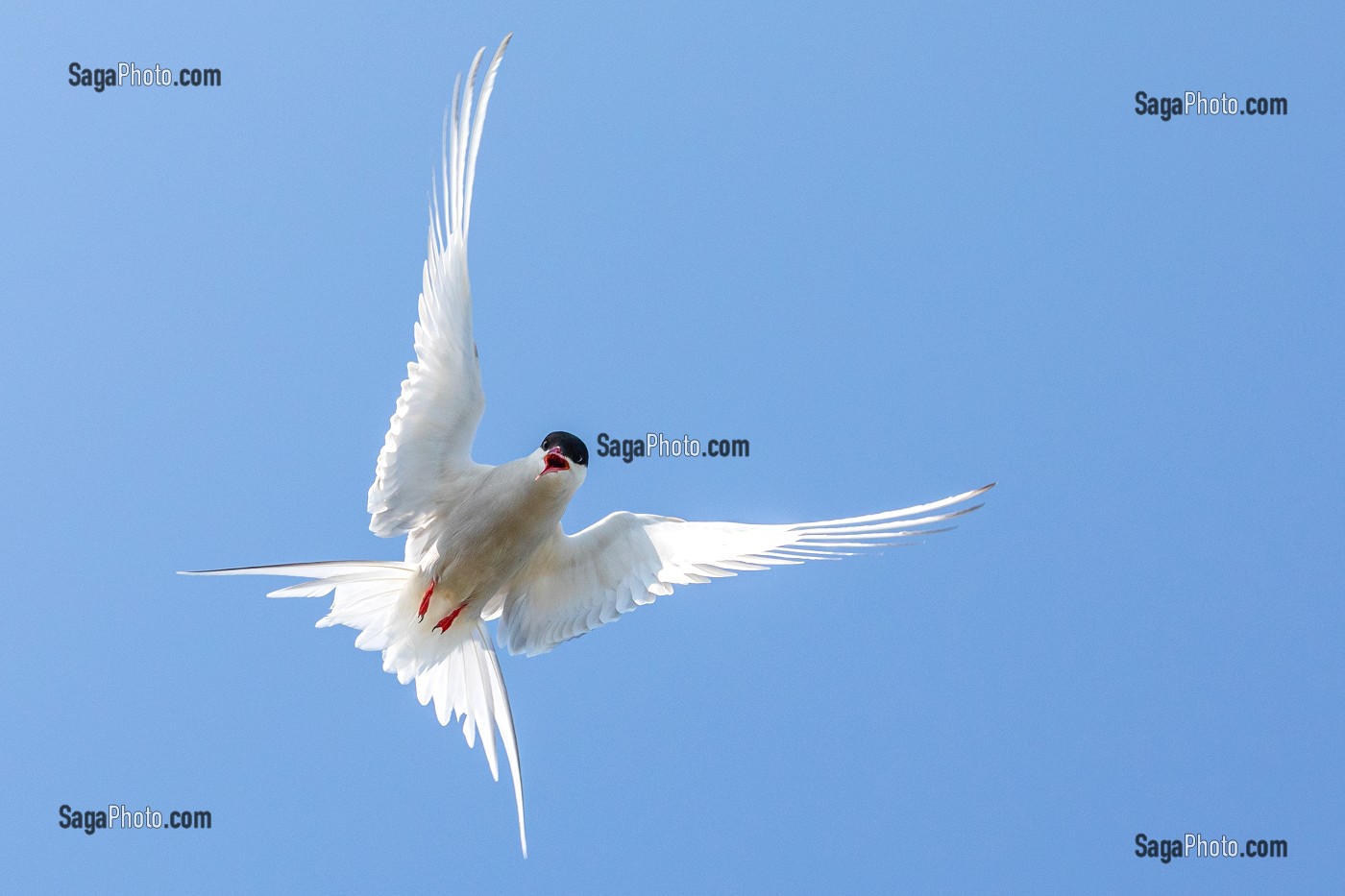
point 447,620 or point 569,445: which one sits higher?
point 569,445

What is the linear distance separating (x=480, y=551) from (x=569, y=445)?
2.46 feet

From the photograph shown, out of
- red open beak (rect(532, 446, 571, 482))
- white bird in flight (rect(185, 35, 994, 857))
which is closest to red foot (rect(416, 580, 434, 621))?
white bird in flight (rect(185, 35, 994, 857))

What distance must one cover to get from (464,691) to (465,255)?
2.59 m

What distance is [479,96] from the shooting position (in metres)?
5.42

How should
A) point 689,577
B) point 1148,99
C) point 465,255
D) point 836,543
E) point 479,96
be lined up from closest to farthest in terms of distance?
point 479,96 < point 465,255 < point 836,543 < point 689,577 < point 1148,99

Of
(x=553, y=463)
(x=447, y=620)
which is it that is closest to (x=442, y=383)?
(x=553, y=463)

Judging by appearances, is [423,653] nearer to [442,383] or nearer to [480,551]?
[480,551]

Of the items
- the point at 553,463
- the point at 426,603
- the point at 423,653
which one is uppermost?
the point at 553,463

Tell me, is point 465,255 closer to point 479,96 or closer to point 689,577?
point 479,96

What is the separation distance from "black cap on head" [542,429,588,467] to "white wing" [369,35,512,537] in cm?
45

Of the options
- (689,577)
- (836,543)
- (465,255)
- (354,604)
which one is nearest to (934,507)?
(836,543)

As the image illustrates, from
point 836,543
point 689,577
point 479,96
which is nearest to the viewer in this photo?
point 479,96

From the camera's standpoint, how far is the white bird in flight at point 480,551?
629 centimetres

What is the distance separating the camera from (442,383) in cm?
628
